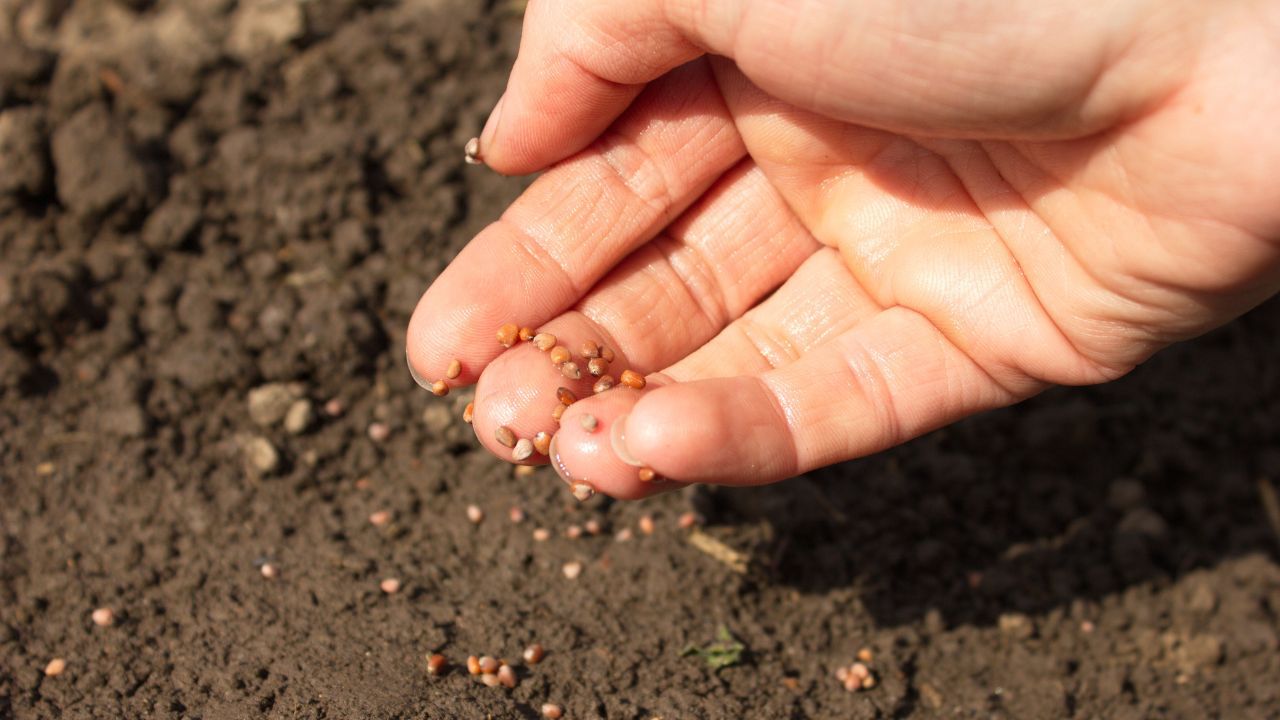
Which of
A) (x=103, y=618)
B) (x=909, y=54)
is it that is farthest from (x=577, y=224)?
(x=103, y=618)

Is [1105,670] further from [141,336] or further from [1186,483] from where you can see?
[141,336]

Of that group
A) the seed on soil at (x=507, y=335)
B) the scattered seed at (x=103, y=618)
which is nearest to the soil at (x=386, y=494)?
the scattered seed at (x=103, y=618)

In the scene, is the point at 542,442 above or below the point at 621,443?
below

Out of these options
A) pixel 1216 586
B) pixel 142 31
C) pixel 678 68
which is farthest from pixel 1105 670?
pixel 142 31

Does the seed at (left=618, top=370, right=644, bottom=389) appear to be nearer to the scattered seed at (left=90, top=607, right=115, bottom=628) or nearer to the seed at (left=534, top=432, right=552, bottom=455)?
the seed at (left=534, top=432, right=552, bottom=455)

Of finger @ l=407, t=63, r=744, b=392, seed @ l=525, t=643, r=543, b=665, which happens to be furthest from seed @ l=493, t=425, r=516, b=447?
seed @ l=525, t=643, r=543, b=665

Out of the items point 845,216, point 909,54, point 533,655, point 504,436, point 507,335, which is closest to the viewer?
point 909,54

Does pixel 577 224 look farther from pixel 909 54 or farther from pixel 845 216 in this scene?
pixel 909 54
